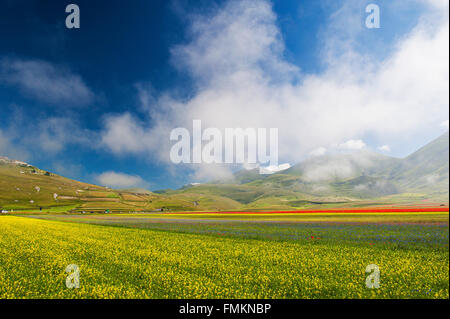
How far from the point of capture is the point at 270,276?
12.2 m

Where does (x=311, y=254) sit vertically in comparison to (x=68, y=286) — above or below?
below

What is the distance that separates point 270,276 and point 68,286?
33.0 feet
